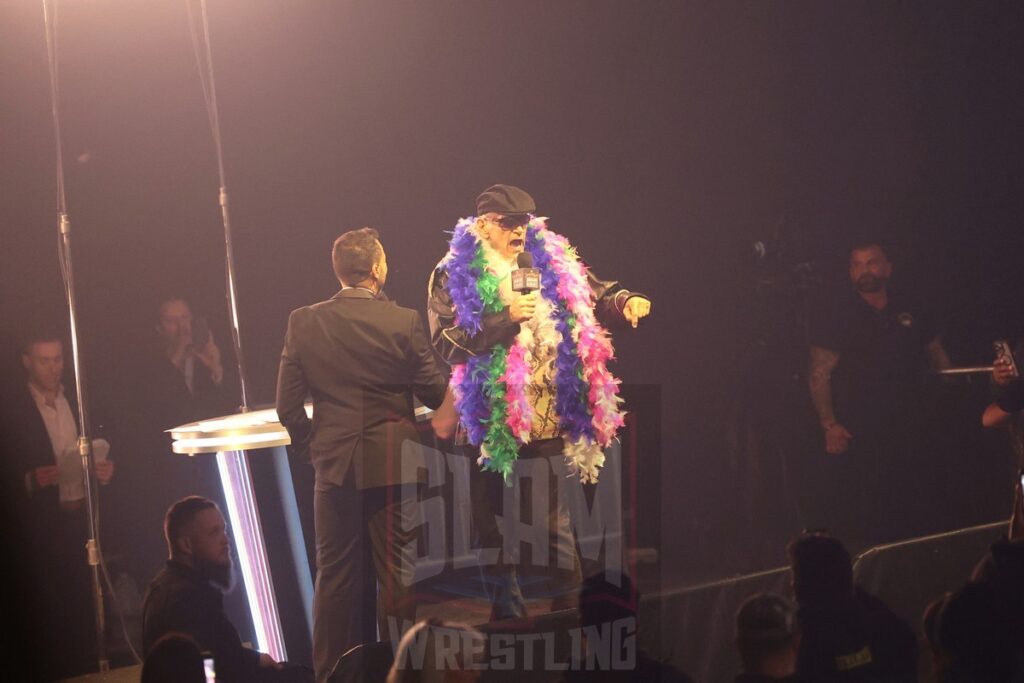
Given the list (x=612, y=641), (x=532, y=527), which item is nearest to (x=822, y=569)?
(x=612, y=641)

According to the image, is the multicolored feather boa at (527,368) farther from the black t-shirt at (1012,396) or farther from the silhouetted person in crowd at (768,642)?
the black t-shirt at (1012,396)

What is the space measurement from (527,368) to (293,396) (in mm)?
669

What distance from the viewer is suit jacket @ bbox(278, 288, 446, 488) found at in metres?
3.19

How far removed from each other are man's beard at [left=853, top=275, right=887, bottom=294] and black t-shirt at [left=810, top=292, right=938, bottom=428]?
41mm

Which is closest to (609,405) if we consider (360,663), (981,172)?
(360,663)

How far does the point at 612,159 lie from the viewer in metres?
5.22

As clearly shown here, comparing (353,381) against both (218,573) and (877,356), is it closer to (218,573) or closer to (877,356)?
(218,573)

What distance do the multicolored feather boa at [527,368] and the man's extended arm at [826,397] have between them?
152 centimetres

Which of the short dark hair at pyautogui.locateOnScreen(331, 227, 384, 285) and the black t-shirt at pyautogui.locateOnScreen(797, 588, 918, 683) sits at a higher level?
the short dark hair at pyautogui.locateOnScreen(331, 227, 384, 285)

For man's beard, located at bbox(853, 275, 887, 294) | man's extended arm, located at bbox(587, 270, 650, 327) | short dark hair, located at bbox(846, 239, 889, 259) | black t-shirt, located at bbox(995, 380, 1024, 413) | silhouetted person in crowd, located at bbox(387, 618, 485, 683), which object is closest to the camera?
silhouetted person in crowd, located at bbox(387, 618, 485, 683)

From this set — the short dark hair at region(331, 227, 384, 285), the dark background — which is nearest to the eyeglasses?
the short dark hair at region(331, 227, 384, 285)

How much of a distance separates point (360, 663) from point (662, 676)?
0.72 meters

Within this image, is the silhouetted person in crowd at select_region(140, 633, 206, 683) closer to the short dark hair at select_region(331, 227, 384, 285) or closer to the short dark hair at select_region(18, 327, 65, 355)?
the short dark hair at select_region(331, 227, 384, 285)

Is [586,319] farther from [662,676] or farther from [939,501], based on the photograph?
[939,501]
